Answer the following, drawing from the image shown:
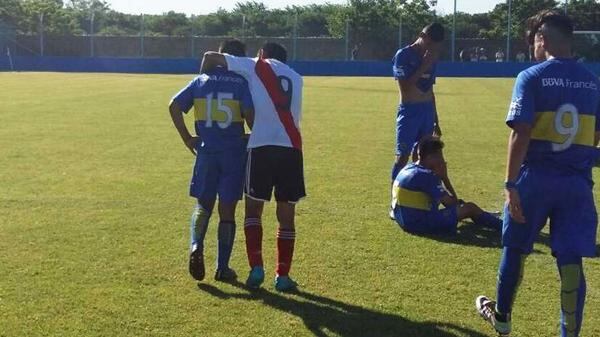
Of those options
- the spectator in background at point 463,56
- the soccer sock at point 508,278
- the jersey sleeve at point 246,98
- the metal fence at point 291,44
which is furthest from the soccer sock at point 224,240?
the spectator in background at point 463,56

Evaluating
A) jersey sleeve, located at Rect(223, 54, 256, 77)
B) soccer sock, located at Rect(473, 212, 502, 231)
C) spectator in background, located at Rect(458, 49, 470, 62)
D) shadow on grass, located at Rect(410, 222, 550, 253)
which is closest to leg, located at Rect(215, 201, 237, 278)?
jersey sleeve, located at Rect(223, 54, 256, 77)

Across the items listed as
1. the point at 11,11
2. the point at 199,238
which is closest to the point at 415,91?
the point at 199,238

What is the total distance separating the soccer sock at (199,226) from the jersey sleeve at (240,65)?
111 cm

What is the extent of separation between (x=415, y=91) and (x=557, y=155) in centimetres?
393

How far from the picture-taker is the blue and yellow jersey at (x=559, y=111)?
4219 millimetres

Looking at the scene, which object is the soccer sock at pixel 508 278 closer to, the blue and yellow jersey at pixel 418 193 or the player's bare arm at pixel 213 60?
the player's bare arm at pixel 213 60

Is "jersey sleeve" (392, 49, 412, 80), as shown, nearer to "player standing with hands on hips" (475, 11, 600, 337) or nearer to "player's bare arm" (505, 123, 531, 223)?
"player standing with hands on hips" (475, 11, 600, 337)

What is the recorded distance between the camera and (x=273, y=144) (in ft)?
18.2

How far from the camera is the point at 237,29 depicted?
60062 millimetres

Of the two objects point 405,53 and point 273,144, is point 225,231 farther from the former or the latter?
point 405,53

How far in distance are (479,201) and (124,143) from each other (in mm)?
6969

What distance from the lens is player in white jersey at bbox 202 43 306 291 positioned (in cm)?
554

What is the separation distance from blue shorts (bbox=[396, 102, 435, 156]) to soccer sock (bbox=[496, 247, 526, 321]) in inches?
142

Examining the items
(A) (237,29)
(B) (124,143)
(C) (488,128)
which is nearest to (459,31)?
(A) (237,29)
